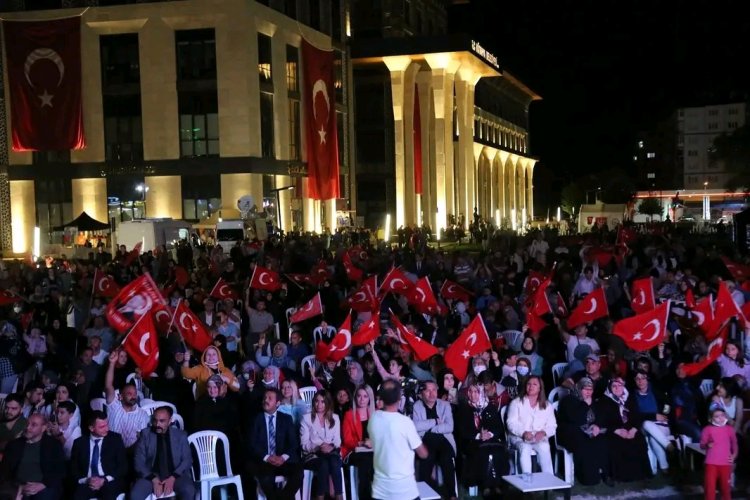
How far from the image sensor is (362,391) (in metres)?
9.03

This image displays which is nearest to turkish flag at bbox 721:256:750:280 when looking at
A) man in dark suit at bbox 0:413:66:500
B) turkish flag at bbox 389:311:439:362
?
turkish flag at bbox 389:311:439:362

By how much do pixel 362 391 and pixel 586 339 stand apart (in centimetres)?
421

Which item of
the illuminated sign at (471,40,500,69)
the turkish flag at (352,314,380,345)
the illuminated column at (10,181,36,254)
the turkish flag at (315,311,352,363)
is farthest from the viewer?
the illuminated sign at (471,40,500,69)

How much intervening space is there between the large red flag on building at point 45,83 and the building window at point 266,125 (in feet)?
29.1

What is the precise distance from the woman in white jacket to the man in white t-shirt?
2666 mm

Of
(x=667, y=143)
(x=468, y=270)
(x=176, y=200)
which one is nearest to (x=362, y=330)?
(x=468, y=270)

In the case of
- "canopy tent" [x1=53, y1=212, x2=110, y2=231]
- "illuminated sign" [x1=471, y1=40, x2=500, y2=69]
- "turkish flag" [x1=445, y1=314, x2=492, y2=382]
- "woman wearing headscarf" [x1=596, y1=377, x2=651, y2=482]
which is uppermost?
"illuminated sign" [x1=471, y1=40, x2=500, y2=69]

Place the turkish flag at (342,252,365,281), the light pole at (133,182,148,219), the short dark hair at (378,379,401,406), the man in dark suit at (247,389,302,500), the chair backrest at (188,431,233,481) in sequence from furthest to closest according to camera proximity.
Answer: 1. the light pole at (133,182,148,219)
2. the turkish flag at (342,252,365,281)
3. the chair backrest at (188,431,233,481)
4. the man in dark suit at (247,389,302,500)
5. the short dark hair at (378,379,401,406)

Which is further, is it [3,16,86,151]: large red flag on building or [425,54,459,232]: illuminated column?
[425,54,459,232]: illuminated column

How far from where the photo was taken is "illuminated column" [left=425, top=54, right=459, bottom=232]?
6050 centimetres

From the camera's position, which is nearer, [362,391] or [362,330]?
[362,391]

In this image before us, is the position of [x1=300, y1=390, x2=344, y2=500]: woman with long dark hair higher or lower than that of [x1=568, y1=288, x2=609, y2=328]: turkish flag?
lower

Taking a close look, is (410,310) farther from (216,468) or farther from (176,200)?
(176,200)

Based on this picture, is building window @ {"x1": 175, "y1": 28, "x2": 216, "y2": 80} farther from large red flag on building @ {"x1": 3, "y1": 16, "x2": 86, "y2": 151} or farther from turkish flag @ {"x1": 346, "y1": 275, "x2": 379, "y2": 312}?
turkish flag @ {"x1": 346, "y1": 275, "x2": 379, "y2": 312}
